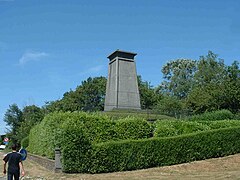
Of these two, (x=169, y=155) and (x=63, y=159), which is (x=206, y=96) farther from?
(x=63, y=159)

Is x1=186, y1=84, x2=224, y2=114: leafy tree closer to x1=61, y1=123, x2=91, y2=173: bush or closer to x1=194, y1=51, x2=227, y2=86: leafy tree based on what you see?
x1=194, y1=51, x2=227, y2=86: leafy tree

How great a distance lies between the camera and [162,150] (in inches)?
539

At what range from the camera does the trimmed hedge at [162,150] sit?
42.0ft

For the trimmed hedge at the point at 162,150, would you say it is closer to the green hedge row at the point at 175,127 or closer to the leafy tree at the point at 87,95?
the green hedge row at the point at 175,127

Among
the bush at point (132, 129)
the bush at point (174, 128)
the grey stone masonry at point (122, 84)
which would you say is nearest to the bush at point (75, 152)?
the bush at point (132, 129)

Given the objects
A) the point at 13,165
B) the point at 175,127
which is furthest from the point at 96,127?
the point at 13,165

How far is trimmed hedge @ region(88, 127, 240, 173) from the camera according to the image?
12805 mm

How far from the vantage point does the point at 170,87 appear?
62.6 metres

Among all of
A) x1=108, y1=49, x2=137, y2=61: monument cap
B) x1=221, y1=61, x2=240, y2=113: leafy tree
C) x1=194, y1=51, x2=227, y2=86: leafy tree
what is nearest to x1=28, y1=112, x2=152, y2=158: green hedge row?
x1=108, y1=49, x2=137, y2=61: monument cap

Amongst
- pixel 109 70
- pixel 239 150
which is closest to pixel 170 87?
pixel 109 70

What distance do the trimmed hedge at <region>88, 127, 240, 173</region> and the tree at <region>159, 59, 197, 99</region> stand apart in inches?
1765

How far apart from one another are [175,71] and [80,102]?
74.3ft

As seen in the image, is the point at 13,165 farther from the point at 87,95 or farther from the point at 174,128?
the point at 87,95

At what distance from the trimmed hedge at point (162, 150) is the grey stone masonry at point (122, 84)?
11.1 m
